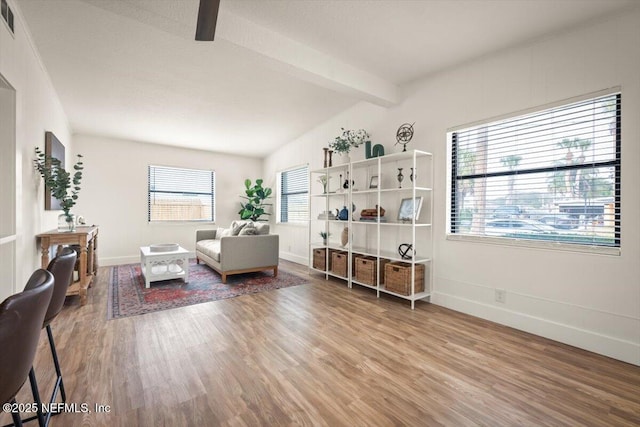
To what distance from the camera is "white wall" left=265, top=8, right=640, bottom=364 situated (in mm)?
2086

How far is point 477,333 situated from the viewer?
2.53 m

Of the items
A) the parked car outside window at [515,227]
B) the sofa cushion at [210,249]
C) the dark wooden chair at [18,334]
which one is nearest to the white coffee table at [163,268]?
the sofa cushion at [210,249]

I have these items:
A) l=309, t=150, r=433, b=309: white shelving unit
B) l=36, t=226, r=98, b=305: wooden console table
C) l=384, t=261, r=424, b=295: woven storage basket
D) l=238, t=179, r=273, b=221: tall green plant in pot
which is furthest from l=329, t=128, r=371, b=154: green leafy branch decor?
l=36, t=226, r=98, b=305: wooden console table

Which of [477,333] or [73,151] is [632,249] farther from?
[73,151]

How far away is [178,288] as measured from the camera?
381 centimetres

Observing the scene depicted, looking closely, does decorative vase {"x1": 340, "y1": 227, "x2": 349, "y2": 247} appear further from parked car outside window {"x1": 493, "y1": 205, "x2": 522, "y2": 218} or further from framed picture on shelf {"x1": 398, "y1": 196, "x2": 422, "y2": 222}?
parked car outside window {"x1": 493, "y1": 205, "x2": 522, "y2": 218}

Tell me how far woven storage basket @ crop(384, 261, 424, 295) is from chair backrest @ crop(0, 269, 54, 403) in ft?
9.83

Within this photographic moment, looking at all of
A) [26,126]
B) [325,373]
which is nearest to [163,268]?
[26,126]

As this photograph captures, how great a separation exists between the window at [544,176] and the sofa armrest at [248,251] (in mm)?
2623

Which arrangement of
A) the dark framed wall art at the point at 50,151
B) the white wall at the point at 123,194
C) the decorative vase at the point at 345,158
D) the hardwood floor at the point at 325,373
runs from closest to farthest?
the hardwood floor at the point at 325,373 < the dark framed wall art at the point at 50,151 < the decorative vase at the point at 345,158 < the white wall at the point at 123,194

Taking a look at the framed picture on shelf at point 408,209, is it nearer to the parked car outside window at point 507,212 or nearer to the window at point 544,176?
the window at point 544,176

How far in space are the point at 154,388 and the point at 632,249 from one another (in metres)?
3.35

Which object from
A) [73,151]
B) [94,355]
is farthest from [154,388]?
[73,151]

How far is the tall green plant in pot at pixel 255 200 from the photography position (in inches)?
261
